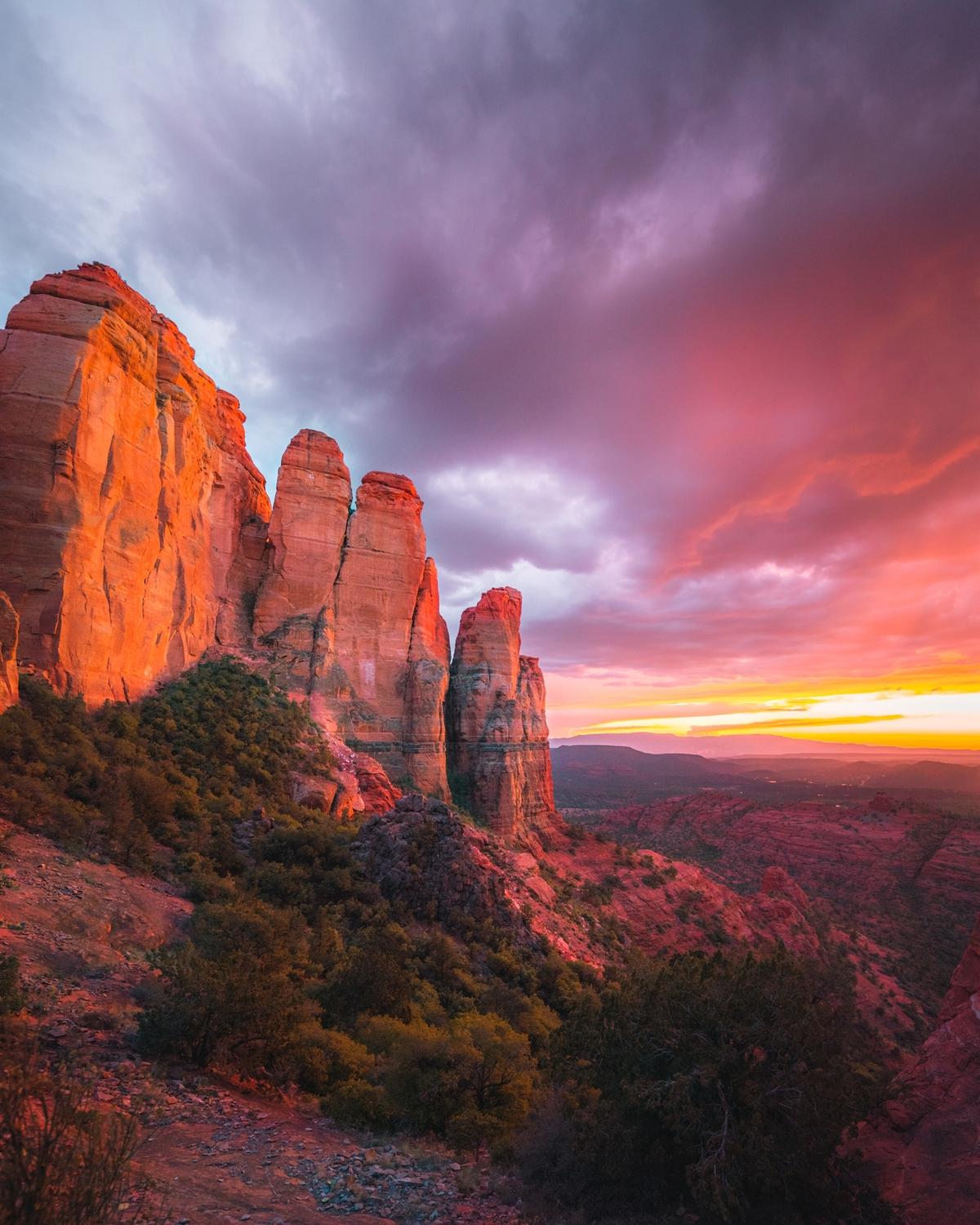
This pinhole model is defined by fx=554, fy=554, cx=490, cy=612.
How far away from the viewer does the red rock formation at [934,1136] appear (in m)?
5.66

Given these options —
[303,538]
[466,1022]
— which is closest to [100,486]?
[303,538]

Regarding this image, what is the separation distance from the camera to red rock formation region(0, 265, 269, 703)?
64.9 feet

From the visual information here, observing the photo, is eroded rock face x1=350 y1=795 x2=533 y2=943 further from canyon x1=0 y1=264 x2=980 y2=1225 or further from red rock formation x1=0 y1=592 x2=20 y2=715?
red rock formation x1=0 y1=592 x2=20 y2=715

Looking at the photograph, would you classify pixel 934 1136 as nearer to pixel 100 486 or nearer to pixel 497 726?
pixel 100 486

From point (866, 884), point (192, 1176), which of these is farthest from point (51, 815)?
point (866, 884)

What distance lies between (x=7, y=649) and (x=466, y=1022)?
1654 centimetres

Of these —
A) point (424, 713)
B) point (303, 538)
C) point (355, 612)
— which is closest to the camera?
point (303, 538)

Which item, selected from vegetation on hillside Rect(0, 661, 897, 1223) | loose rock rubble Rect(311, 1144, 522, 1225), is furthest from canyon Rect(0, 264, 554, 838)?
loose rock rubble Rect(311, 1144, 522, 1225)

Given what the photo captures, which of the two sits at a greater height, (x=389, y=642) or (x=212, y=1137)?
(x=389, y=642)

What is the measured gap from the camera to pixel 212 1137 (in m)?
6.77

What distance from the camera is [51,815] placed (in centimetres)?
1430

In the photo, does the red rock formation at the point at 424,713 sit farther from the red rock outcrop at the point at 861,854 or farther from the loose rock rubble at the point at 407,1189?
the loose rock rubble at the point at 407,1189

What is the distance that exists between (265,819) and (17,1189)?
18908mm

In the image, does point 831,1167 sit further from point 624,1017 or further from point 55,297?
point 55,297
